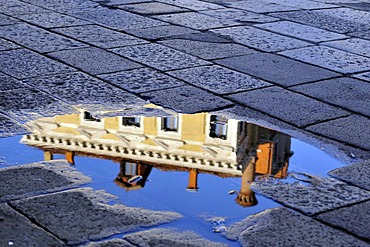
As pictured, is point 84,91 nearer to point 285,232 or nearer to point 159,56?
point 159,56

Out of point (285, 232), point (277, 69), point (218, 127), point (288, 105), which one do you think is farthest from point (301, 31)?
point (285, 232)

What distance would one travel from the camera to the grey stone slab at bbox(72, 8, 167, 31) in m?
7.82

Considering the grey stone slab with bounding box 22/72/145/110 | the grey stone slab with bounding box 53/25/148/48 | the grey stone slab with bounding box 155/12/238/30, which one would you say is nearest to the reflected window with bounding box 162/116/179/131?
the grey stone slab with bounding box 22/72/145/110

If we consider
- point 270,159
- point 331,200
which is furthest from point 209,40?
point 331,200

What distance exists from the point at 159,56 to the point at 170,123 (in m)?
1.86

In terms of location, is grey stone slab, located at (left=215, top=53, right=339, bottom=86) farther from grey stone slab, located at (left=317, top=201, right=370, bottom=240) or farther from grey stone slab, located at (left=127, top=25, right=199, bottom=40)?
grey stone slab, located at (left=317, top=201, right=370, bottom=240)

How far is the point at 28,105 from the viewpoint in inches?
197

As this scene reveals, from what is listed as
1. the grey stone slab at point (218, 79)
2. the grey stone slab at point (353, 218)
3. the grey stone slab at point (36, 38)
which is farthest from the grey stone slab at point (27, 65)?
the grey stone slab at point (353, 218)

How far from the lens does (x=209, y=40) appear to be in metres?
7.20

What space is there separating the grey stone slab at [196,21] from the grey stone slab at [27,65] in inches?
83.3

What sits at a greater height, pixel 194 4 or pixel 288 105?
pixel 288 105

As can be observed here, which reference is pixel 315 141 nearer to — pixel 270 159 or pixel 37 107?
pixel 270 159

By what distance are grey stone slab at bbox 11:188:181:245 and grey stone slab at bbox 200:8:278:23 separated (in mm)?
5052

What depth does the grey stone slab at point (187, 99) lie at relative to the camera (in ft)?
16.6
